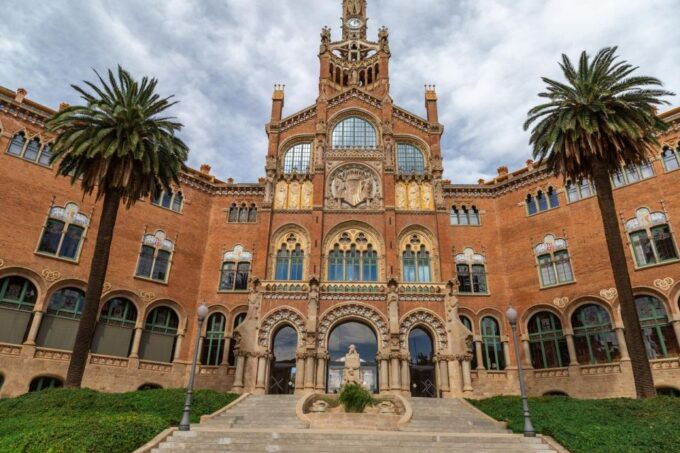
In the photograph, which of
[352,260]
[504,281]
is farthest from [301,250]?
[504,281]

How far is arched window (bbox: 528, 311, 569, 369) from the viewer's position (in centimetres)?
2903

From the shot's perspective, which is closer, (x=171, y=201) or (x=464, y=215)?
(x=171, y=201)

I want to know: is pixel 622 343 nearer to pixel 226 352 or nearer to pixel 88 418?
pixel 226 352

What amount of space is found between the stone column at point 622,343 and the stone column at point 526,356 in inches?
217

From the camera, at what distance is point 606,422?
16.6 m

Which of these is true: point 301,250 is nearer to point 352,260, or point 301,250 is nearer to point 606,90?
point 352,260

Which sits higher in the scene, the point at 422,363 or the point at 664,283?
the point at 664,283

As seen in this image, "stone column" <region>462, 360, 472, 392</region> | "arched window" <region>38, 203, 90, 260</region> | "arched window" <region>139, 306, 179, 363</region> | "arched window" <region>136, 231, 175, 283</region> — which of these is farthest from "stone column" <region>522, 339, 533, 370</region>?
"arched window" <region>38, 203, 90, 260</region>

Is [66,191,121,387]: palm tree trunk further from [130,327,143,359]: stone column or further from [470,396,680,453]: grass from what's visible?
[470,396,680,453]: grass

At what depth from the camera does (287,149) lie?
36.6 meters

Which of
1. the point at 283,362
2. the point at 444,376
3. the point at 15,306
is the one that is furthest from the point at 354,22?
the point at 15,306

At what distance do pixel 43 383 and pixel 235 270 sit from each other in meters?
13.6

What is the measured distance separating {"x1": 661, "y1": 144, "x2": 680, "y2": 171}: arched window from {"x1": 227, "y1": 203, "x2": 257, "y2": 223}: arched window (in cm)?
2880

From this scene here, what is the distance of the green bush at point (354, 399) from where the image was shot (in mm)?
20422
